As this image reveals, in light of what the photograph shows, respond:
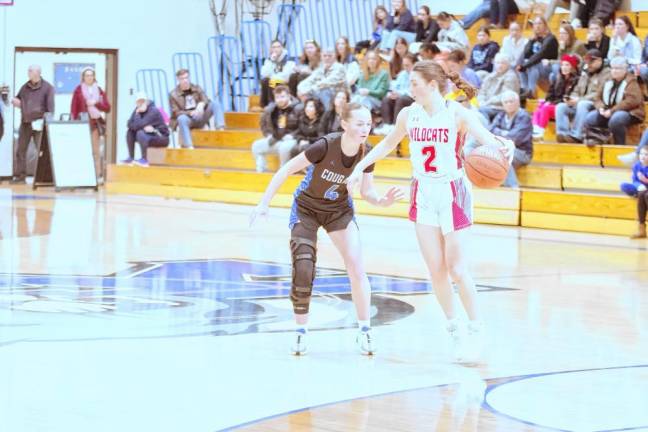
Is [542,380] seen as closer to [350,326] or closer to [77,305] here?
[350,326]

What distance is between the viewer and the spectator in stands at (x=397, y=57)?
664 inches

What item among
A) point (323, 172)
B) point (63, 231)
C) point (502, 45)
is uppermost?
point (502, 45)

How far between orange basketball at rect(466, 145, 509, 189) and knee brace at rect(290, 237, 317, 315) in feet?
3.85

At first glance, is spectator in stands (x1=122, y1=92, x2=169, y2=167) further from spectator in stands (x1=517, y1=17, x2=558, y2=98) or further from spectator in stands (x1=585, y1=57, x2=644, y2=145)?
spectator in stands (x1=585, y1=57, x2=644, y2=145)

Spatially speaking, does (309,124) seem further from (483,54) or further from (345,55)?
Result: (483,54)

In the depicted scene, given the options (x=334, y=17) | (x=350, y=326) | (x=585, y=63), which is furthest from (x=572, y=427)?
(x=334, y=17)

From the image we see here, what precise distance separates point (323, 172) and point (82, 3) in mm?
15687

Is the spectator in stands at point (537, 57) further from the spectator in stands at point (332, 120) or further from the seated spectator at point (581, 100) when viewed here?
the spectator in stands at point (332, 120)

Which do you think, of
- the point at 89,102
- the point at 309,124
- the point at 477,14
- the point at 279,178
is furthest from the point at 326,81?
the point at 279,178

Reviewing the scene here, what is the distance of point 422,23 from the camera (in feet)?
58.1

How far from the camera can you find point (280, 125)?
16625mm

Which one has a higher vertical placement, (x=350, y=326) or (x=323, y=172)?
(x=323, y=172)

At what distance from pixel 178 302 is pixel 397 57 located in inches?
376

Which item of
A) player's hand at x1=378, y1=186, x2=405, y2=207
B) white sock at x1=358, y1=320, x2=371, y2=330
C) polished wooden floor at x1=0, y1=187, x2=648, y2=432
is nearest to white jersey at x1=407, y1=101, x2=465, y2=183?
player's hand at x1=378, y1=186, x2=405, y2=207
